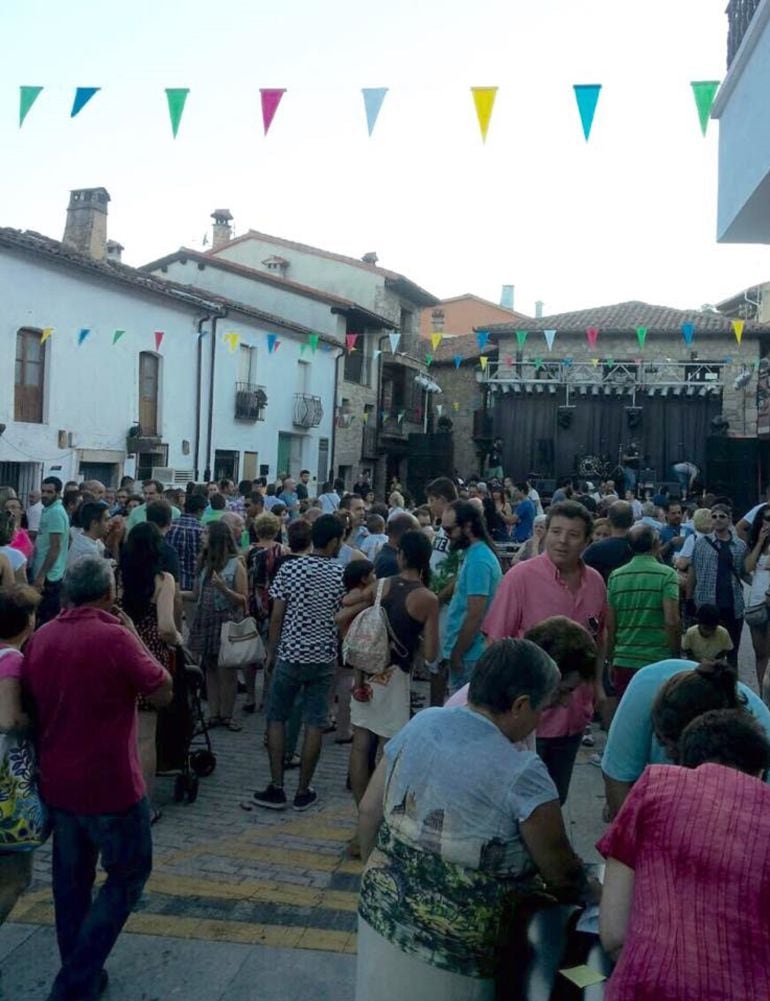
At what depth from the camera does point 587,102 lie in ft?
25.6

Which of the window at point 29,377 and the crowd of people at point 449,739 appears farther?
the window at point 29,377

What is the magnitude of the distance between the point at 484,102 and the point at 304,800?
594 cm

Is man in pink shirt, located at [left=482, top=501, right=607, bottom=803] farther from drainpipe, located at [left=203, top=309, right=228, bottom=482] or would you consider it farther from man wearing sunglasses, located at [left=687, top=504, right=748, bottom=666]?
drainpipe, located at [left=203, top=309, right=228, bottom=482]

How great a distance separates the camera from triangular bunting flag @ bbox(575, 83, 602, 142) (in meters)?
7.73

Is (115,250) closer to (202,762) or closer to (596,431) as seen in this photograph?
(596,431)

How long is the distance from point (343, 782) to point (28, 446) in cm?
1266

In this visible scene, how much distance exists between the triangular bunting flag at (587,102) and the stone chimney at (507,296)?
160 feet

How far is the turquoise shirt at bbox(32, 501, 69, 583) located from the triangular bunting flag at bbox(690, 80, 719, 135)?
6273 millimetres

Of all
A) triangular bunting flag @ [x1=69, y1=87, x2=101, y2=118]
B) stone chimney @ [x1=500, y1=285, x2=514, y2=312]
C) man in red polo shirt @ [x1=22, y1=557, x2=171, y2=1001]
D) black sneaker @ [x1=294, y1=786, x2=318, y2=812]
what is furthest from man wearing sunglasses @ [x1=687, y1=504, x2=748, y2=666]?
stone chimney @ [x1=500, y1=285, x2=514, y2=312]

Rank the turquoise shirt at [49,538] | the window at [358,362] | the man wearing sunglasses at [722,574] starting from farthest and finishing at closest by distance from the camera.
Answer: the window at [358,362]
the turquoise shirt at [49,538]
the man wearing sunglasses at [722,574]

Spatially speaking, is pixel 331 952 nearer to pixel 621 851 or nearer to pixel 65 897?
pixel 65 897

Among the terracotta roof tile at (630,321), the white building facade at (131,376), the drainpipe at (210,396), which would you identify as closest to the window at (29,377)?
the white building facade at (131,376)

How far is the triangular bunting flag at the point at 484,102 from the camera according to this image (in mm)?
8047

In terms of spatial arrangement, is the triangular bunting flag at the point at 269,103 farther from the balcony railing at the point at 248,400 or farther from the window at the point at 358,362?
the window at the point at 358,362
